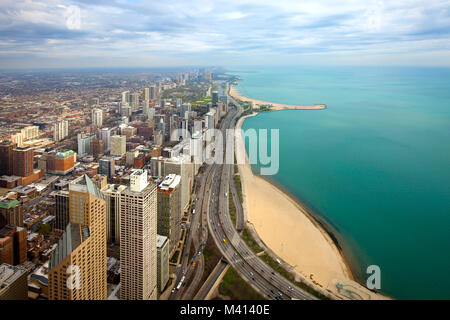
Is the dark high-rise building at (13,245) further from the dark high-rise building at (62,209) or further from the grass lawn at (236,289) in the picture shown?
the grass lawn at (236,289)

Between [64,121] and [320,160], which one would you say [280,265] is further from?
[64,121]

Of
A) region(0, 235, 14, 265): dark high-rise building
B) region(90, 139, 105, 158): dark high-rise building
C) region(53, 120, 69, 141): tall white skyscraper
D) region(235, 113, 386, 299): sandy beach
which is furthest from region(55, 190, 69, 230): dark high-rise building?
region(53, 120, 69, 141): tall white skyscraper

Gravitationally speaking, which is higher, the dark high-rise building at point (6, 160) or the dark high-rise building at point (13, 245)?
the dark high-rise building at point (6, 160)

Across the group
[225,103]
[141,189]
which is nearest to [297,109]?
[225,103]

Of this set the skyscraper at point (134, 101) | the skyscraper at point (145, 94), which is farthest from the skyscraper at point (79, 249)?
the skyscraper at point (145, 94)

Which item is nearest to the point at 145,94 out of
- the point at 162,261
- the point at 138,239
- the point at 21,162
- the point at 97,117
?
the point at 97,117

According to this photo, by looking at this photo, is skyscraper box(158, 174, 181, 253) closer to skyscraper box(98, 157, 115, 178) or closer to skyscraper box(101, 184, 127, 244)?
skyscraper box(101, 184, 127, 244)
